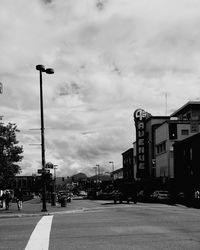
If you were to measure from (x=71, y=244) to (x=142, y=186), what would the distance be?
6607 centimetres

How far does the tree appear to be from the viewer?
1265 inches

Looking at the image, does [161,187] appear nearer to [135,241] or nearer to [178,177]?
[178,177]

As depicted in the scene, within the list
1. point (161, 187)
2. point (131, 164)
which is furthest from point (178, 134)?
point (131, 164)

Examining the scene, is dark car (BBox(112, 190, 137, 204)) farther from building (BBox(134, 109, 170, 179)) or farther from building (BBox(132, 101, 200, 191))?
building (BBox(134, 109, 170, 179))

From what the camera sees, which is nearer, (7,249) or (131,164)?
(7,249)

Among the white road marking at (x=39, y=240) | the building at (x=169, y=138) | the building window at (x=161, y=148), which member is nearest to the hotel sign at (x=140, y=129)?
the building at (x=169, y=138)

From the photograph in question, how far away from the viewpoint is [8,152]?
3303 cm

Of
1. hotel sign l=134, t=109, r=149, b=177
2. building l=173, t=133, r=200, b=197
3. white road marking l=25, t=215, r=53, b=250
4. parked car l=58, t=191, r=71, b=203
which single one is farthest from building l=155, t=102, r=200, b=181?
white road marking l=25, t=215, r=53, b=250

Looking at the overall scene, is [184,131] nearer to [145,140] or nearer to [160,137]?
[160,137]

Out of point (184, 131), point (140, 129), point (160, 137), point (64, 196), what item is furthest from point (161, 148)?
point (64, 196)

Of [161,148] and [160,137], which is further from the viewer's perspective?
[161,148]

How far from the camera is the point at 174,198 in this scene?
48.6m

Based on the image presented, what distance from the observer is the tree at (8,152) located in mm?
32125

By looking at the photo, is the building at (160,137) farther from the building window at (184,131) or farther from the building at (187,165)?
the building at (187,165)
